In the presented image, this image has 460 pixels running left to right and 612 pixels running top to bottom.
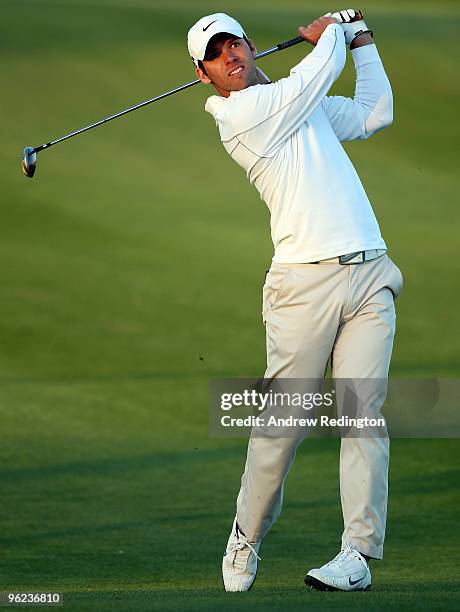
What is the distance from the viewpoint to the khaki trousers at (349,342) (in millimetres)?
4484

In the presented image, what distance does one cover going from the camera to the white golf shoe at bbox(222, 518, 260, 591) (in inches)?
185

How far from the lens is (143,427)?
26.5ft

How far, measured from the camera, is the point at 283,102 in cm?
449

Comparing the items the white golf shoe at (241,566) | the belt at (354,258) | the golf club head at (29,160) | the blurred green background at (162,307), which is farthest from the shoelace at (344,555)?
the golf club head at (29,160)

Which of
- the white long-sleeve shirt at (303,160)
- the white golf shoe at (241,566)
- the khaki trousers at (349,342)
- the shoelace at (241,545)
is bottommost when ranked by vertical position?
the white golf shoe at (241,566)

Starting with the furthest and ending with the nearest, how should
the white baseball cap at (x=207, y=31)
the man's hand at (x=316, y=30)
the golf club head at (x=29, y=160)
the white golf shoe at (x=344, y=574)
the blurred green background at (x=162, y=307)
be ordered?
1. the golf club head at (x=29, y=160)
2. the blurred green background at (x=162, y=307)
3. the man's hand at (x=316, y=30)
4. the white baseball cap at (x=207, y=31)
5. the white golf shoe at (x=344, y=574)

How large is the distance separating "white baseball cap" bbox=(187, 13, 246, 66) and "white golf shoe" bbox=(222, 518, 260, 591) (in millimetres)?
1454

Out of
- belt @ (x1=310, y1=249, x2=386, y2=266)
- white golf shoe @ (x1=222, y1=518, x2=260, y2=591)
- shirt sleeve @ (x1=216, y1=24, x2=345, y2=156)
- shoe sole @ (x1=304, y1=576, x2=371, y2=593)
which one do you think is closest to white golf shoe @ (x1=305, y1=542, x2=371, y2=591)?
shoe sole @ (x1=304, y1=576, x2=371, y2=593)

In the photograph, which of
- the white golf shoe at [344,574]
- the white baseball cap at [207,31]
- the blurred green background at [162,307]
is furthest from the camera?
the blurred green background at [162,307]

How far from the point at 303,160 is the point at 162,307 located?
6.70 metres

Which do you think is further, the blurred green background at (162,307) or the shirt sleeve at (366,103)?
the blurred green background at (162,307)

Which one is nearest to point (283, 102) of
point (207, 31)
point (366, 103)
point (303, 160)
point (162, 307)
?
point (303, 160)

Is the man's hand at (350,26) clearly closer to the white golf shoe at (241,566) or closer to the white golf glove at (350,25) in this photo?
the white golf glove at (350,25)

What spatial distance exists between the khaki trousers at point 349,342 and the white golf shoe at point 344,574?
0.05 meters
